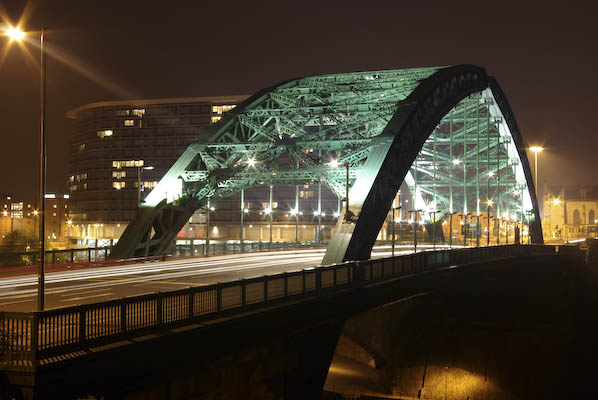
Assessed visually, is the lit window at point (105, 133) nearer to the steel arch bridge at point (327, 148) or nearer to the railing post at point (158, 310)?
the steel arch bridge at point (327, 148)

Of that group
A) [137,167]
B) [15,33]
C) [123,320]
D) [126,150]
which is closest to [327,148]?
[15,33]

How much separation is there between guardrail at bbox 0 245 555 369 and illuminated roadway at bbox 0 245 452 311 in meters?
4.79

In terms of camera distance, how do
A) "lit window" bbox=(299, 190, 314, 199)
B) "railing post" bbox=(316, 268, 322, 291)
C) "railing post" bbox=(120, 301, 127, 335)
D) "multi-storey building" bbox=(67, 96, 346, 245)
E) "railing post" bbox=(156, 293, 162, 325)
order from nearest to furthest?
"railing post" bbox=(120, 301, 127, 335), "railing post" bbox=(156, 293, 162, 325), "railing post" bbox=(316, 268, 322, 291), "lit window" bbox=(299, 190, 314, 199), "multi-storey building" bbox=(67, 96, 346, 245)

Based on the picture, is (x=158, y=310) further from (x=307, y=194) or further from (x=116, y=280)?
(x=307, y=194)

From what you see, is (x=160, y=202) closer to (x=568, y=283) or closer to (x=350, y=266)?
(x=350, y=266)

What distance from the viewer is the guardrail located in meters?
11.4

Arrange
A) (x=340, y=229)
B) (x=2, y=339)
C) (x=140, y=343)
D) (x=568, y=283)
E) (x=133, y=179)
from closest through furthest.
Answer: (x=2, y=339), (x=140, y=343), (x=340, y=229), (x=568, y=283), (x=133, y=179)

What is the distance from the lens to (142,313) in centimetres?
1421

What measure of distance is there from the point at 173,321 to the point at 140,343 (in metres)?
1.82

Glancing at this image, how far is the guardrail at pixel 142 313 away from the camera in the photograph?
11.4 meters

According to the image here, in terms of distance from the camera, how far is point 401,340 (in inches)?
1532

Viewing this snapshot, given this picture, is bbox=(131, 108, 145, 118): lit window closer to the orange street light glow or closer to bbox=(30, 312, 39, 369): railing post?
the orange street light glow

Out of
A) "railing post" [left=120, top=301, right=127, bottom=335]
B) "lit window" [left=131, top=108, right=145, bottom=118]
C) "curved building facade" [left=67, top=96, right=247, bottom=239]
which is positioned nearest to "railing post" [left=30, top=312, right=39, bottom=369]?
"railing post" [left=120, top=301, right=127, bottom=335]

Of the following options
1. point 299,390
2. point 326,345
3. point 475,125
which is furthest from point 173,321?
point 475,125
